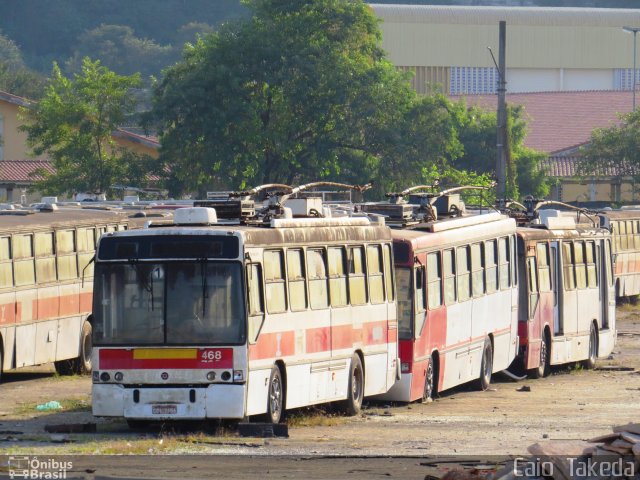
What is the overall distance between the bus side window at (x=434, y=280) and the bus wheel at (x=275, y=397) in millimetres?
4786

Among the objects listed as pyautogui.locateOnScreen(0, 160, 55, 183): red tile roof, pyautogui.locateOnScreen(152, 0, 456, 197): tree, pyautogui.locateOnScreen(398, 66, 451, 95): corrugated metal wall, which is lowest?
pyautogui.locateOnScreen(0, 160, 55, 183): red tile roof

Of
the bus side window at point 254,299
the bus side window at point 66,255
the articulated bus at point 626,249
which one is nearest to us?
the bus side window at point 254,299

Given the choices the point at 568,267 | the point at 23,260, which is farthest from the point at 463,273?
the point at 23,260

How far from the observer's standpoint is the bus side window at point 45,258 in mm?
25734

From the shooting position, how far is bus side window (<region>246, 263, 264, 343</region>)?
18.2 meters

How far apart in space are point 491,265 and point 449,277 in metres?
2.50

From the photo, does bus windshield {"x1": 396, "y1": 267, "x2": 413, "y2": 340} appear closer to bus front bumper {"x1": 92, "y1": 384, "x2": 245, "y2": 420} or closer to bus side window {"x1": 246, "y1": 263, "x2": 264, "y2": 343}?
bus side window {"x1": 246, "y1": 263, "x2": 264, "y2": 343}

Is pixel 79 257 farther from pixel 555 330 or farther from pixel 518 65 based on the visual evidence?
pixel 518 65

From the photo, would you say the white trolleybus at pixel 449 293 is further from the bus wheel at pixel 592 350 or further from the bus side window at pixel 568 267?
the bus wheel at pixel 592 350

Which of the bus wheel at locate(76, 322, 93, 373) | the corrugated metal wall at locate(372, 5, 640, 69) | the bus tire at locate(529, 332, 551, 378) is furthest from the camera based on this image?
the corrugated metal wall at locate(372, 5, 640, 69)

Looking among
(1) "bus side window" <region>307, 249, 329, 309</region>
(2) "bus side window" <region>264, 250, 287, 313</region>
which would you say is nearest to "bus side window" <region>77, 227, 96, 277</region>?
(1) "bus side window" <region>307, 249, 329, 309</region>

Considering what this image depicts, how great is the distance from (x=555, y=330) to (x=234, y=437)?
13416mm

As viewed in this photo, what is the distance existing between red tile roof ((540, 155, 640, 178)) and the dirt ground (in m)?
49.2

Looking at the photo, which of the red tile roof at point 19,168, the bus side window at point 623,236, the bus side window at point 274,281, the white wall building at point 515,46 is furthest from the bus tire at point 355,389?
the white wall building at point 515,46
